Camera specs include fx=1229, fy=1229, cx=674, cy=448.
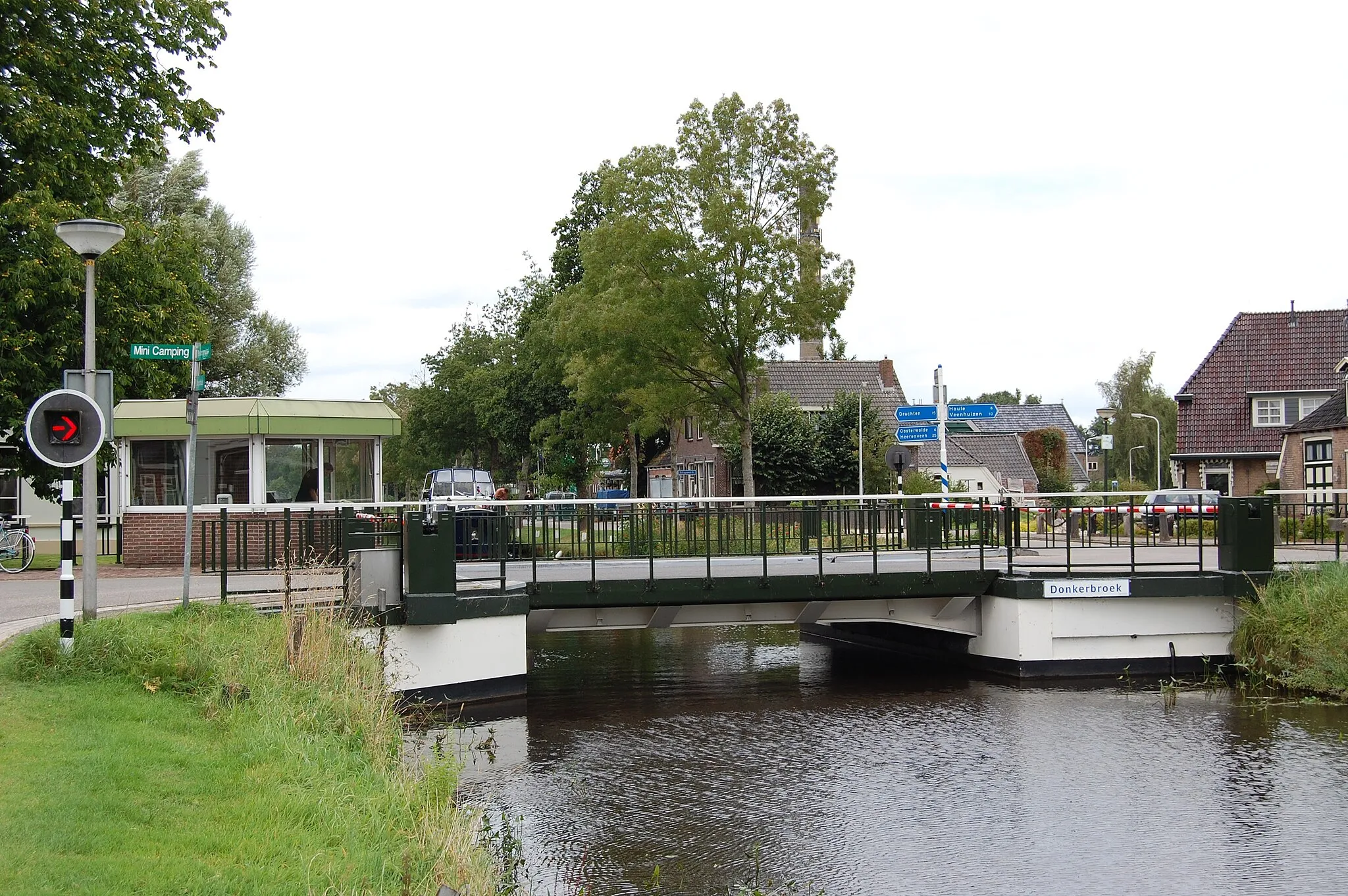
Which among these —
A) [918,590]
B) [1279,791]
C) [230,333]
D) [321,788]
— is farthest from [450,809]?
[230,333]

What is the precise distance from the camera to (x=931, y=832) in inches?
390

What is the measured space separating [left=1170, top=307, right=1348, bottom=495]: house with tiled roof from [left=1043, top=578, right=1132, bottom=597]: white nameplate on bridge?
32980mm

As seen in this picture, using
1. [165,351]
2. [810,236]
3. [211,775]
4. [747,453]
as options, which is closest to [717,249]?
[810,236]

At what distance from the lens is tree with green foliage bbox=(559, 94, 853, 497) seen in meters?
33.8

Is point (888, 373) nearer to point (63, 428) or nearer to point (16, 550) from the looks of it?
point (16, 550)

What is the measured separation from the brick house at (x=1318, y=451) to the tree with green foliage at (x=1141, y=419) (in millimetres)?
35996

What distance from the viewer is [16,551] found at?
22.8 metres

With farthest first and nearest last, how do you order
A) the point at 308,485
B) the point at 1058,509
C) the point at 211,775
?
the point at 308,485 < the point at 1058,509 < the point at 211,775

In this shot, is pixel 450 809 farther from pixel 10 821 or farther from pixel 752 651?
pixel 752 651

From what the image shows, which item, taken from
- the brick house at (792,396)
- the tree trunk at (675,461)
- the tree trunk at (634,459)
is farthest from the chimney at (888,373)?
the tree trunk at (634,459)

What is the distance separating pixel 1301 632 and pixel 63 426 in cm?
1453

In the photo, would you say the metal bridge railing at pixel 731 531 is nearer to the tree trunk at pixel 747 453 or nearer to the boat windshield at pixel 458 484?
the tree trunk at pixel 747 453

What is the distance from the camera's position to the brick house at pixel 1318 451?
38719mm

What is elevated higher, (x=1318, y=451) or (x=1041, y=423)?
(x=1041, y=423)
